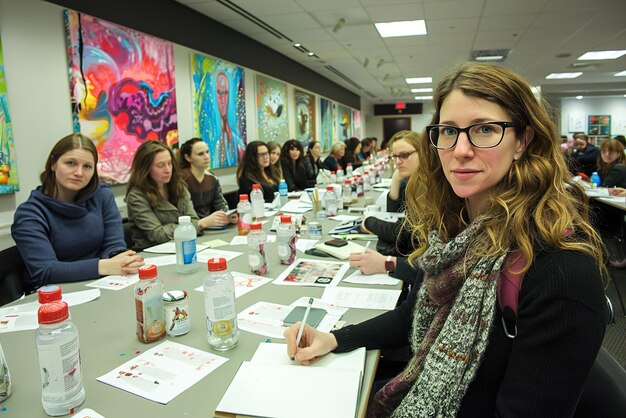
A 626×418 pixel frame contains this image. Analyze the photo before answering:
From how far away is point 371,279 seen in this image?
1.80 m

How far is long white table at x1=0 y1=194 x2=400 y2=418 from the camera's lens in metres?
0.95

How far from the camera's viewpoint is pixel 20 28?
3041 mm

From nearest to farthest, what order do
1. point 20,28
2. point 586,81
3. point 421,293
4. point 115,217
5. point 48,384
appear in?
point 48,384 < point 421,293 < point 115,217 < point 20,28 < point 586,81

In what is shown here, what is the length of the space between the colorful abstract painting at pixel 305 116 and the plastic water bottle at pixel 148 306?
7.59 m

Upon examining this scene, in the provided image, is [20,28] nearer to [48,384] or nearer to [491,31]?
[48,384]

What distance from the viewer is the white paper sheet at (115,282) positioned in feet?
5.76

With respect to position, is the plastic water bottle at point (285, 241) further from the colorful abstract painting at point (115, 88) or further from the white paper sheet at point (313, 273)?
the colorful abstract painting at point (115, 88)

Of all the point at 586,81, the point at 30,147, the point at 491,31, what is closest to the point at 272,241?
the point at 30,147

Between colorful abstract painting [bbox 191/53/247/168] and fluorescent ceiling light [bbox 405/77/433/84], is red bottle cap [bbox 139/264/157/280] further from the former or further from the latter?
fluorescent ceiling light [bbox 405/77/433/84]

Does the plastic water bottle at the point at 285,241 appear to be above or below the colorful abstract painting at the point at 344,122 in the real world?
below

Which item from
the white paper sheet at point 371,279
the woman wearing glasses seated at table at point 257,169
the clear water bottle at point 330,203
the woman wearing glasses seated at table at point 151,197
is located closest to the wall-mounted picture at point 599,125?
the woman wearing glasses seated at table at point 257,169

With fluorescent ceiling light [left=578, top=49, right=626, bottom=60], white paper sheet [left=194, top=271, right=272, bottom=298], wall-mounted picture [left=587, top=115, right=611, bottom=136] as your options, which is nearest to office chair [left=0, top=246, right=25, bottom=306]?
white paper sheet [left=194, top=271, right=272, bottom=298]

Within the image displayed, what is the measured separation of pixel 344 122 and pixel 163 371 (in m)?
12.7

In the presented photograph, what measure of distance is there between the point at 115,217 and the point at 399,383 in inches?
77.9
